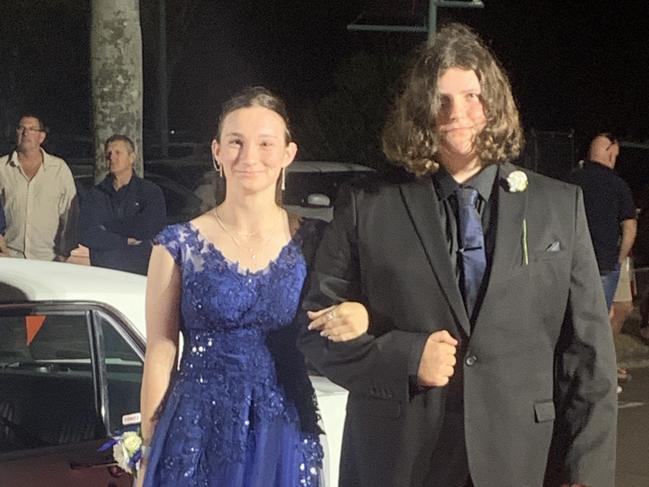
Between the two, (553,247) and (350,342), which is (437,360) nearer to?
(350,342)

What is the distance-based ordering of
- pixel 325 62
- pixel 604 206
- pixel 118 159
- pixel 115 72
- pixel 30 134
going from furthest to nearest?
1. pixel 325 62
2. pixel 115 72
3. pixel 604 206
4. pixel 118 159
5. pixel 30 134

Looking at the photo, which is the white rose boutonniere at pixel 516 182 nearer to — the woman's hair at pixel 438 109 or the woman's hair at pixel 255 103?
the woman's hair at pixel 438 109

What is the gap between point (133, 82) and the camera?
1101cm

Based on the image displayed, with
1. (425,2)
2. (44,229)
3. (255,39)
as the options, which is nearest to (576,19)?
(255,39)

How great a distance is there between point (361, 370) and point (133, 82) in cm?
847

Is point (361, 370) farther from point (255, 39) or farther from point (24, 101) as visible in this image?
point (24, 101)

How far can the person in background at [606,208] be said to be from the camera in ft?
29.7

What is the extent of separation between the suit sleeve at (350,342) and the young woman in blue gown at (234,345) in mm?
403

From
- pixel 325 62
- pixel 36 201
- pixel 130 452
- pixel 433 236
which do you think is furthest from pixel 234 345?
pixel 325 62

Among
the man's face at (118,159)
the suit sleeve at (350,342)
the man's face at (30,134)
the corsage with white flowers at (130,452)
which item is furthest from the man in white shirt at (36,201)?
the suit sleeve at (350,342)

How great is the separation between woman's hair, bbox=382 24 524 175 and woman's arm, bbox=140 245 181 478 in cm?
81

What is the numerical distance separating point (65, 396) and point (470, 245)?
1.93 m

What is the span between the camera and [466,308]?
2848 millimetres

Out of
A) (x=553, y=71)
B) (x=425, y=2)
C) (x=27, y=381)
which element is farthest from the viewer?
(x=553, y=71)
